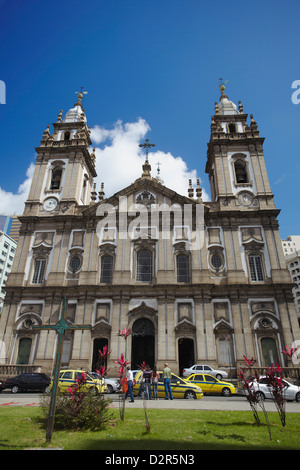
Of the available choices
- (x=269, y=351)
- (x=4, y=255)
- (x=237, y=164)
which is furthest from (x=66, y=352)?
(x=4, y=255)

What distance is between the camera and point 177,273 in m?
26.8

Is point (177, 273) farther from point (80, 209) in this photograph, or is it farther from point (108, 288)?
point (80, 209)

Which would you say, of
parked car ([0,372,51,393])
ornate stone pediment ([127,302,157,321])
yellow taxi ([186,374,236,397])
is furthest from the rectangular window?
parked car ([0,372,51,393])

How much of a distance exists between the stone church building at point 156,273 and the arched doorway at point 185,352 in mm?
73

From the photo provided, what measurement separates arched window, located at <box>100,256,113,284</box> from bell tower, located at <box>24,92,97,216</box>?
242 inches

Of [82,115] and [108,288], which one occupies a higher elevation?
[82,115]

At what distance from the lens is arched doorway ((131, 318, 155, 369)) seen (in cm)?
2477

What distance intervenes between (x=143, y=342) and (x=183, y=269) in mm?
6740

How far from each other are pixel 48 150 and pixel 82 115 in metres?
7.64

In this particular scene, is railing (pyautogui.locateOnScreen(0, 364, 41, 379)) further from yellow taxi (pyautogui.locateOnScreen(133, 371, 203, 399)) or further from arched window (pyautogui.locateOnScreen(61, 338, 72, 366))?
yellow taxi (pyautogui.locateOnScreen(133, 371, 203, 399))

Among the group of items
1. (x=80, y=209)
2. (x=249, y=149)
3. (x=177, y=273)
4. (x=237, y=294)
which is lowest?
(x=237, y=294)

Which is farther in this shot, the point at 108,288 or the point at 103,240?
the point at 103,240

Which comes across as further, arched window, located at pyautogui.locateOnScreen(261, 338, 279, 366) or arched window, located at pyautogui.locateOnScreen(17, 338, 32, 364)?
arched window, located at pyautogui.locateOnScreen(17, 338, 32, 364)
